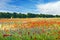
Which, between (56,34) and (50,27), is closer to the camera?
(56,34)

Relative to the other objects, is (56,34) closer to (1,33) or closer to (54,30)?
(54,30)

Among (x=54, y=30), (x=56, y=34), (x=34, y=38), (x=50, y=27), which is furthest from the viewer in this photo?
(x=50, y=27)

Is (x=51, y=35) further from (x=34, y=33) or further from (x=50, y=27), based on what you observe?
(x=50, y=27)

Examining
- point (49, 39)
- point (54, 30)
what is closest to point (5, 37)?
point (49, 39)

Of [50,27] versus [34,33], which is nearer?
[34,33]

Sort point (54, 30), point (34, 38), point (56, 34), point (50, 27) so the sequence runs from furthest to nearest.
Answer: point (50, 27) → point (54, 30) → point (56, 34) → point (34, 38)

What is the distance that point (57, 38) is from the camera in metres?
11.9

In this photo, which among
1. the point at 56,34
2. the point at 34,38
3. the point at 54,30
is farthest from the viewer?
the point at 54,30

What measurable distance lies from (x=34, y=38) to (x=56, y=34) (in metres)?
1.41

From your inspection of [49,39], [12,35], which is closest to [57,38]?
[49,39]

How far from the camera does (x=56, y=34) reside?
12328 millimetres

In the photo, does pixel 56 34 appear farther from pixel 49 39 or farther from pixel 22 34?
pixel 22 34

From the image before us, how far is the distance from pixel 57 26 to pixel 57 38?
100 inches

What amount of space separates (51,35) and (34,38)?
43.8 inches
